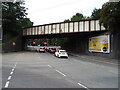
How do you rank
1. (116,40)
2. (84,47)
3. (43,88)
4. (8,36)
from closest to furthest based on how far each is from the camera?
(43,88)
(116,40)
(84,47)
(8,36)

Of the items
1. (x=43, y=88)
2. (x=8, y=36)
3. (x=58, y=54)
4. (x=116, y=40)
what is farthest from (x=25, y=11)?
(x=43, y=88)

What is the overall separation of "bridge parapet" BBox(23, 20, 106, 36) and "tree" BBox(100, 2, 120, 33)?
12990 mm

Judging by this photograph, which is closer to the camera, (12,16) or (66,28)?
(66,28)

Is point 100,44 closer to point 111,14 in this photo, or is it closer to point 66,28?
A: point 66,28

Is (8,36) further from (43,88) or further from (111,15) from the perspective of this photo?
(43,88)

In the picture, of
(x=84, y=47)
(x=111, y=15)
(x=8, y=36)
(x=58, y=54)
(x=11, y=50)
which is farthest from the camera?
(x=8, y=36)

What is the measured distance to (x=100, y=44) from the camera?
39.3m

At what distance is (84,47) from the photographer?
5019 centimetres

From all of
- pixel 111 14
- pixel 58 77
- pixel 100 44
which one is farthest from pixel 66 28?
pixel 58 77

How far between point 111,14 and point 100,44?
14255mm

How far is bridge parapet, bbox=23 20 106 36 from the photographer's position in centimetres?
4172

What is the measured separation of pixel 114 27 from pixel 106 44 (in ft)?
32.4

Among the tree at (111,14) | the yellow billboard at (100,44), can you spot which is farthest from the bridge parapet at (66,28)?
the tree at (111,14)

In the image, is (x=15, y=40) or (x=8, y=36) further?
(x=8, y=36)
